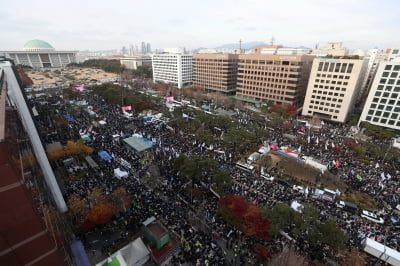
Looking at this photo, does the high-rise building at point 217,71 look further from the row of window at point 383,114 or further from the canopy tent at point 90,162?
Answer: the canopy tent at point 90,162

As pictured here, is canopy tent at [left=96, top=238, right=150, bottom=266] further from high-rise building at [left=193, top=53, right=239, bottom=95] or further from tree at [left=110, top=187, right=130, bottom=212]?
high-rise building at [left=193, top=53, right=239, bottom=95]

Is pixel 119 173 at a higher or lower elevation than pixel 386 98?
lower

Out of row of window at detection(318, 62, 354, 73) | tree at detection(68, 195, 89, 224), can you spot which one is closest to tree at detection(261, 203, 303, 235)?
tree at detection(68, 195, 89, 224)

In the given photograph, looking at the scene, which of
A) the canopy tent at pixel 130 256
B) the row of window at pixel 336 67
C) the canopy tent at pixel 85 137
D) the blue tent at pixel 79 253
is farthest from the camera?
the row of window at pixel 336 67

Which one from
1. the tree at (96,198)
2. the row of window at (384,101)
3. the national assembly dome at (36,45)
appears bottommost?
the tree at (96,198)

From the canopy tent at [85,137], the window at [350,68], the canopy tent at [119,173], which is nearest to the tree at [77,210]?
the canopy tent at [119,173]

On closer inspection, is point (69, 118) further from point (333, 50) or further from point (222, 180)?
point (333, 50)

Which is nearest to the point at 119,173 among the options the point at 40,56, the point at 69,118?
the point at 69,118
